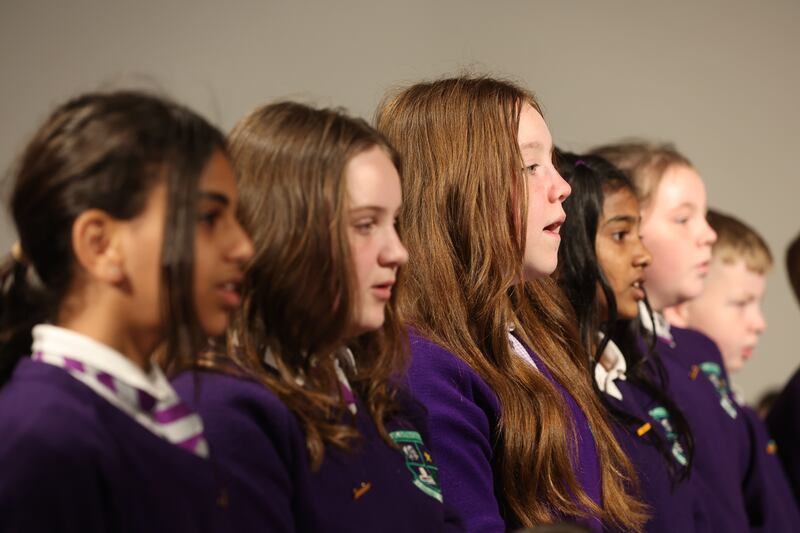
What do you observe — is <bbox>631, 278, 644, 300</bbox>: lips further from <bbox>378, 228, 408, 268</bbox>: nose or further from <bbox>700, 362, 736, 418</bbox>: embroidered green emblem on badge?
<bbox>378, 228, 408, 268</bbox>: nose

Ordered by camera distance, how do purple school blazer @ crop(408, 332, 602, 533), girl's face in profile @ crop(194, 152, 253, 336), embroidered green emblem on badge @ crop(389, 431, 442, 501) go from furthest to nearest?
1. purple school blazer @ crop(408, 332, 602, 533)
2. embroidered green emblem on badge @ crop(389, 431, 442, 501)
3. girl's face in profile @ crop(194, 152, 253, 336)

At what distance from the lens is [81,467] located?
0.99 m

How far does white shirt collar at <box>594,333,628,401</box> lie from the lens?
6.61ft

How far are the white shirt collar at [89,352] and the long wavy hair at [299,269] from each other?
22 centimetres

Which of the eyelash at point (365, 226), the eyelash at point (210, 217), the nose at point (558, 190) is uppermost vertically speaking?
the eyelash at point (210, 217)

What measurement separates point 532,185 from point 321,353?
0.55m

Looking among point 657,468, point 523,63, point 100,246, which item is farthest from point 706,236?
point 100,246

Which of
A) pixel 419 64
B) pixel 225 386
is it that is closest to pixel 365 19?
pixel 419 64

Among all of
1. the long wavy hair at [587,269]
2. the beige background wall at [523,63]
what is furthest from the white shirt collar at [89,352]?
the long wavy hair at [587,269]

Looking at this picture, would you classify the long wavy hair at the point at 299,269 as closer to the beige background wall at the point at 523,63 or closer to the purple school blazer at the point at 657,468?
the beige background wall at the point at 523,63

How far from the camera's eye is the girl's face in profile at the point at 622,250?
6.82ft

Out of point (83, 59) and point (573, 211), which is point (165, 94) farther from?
point (83, 59)

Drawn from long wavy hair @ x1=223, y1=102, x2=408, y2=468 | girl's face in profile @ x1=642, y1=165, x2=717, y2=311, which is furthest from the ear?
girl's face in profile @ x1=642, y1=165, x2=717, y2=311

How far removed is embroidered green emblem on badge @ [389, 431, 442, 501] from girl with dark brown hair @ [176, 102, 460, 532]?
39 mm
